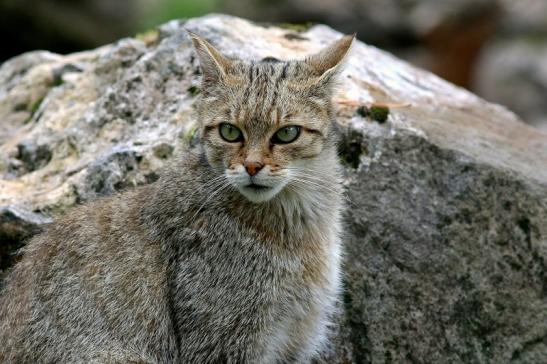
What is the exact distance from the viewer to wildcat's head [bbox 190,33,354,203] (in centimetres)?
628

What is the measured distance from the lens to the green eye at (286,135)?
6.34m

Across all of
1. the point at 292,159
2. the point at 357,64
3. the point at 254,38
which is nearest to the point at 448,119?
the point at 357,64

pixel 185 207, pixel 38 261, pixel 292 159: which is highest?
Answer: pixel 292 159

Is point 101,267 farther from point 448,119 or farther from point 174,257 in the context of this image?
point 448,119

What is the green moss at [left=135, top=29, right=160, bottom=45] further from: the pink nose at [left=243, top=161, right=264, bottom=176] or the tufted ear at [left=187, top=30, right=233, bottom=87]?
the pink nose at [left=243, top=161, right=264, bottom=176]

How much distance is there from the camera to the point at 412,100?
896cm

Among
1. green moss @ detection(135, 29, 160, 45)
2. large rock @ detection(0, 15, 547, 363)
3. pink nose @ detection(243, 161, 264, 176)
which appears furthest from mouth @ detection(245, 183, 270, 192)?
green moss @ detection(135, 29, 160, 45)

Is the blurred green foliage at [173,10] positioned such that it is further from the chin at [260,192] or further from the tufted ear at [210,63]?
the chin at [260,192]

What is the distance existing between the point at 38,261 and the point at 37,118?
2.99 metres

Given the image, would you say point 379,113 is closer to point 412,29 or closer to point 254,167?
point 254,167

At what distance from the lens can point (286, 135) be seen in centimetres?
636

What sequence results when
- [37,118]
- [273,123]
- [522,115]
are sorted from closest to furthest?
[273,123]
[37,118]
[522,115]

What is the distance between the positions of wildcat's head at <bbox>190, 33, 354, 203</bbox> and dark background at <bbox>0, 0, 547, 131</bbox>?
490 inches

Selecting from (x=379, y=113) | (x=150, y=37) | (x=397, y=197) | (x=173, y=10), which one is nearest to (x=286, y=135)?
(x=397, y=197)
